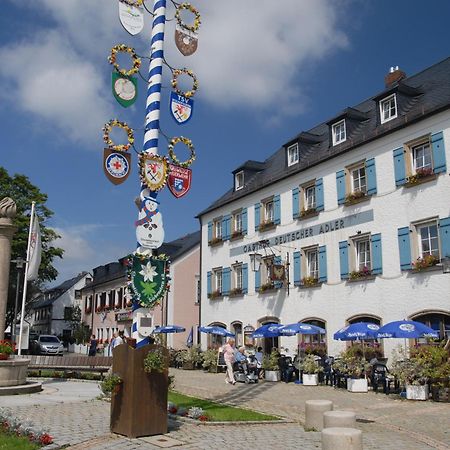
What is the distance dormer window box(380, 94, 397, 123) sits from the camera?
72.3ft

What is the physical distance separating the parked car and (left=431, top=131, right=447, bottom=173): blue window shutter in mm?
31506

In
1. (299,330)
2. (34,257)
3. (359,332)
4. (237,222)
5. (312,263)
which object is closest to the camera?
(359,332)

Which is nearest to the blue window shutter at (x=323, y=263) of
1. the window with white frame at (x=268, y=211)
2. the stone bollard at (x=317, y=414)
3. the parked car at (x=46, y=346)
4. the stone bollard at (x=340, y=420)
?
the window with white frame at (x=268, y=211)

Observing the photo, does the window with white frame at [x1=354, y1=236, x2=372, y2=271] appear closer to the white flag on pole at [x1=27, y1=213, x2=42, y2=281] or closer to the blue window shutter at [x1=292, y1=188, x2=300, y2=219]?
the blue window shutter at [x1=292, y1=188, x2=300, y2=219]

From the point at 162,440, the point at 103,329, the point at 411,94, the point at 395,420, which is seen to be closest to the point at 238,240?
the point at 411,94

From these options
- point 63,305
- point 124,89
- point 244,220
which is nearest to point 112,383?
point 124,89

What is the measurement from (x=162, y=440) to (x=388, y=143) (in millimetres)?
15632

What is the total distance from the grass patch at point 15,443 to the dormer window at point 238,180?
24.0m

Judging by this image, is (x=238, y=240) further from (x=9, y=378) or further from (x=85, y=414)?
(x=85, y=414)

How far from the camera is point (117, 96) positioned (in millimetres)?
10883

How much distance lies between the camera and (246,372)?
20688mm

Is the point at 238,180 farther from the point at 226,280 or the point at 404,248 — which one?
the point at 404,248

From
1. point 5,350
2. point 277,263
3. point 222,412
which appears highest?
point 277,263

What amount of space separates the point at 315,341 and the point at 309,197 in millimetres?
6316
